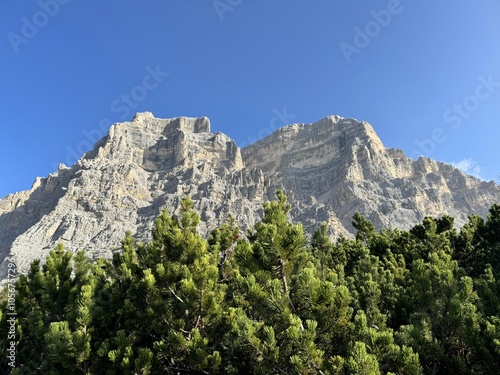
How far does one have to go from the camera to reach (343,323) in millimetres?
4984

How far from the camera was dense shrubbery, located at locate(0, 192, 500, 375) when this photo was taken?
459 centimetres

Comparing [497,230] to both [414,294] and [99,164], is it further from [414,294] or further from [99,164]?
[99,164]

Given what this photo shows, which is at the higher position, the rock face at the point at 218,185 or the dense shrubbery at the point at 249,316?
the rock face at the point at 218,185

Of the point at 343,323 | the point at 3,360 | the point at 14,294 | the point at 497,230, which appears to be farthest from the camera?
the point at 497,230

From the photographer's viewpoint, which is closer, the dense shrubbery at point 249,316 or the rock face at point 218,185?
the dense shrubbery at point 249,316

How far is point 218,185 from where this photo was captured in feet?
377

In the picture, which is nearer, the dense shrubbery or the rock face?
the dense shrubbery

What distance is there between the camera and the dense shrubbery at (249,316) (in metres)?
4.59

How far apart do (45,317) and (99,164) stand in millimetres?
120675

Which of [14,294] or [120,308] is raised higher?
[14,294]

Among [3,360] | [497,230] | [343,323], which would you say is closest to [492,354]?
[343,323]

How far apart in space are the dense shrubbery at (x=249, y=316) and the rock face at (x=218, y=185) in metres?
75.2

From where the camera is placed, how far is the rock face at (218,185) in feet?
313

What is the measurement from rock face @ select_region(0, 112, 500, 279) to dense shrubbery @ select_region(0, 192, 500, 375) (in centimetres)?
7524
